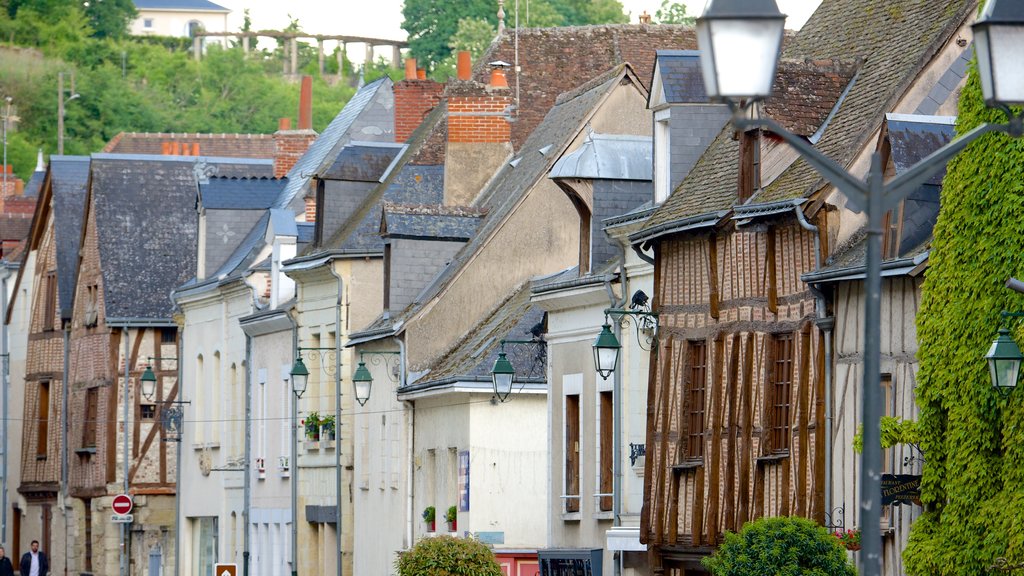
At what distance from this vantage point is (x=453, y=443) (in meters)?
29.1

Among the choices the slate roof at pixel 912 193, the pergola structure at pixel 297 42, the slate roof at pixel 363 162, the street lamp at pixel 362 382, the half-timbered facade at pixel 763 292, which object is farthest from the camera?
the pergola structure at pixel 297 42

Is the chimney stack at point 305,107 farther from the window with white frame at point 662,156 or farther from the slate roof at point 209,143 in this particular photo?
the window with white frame at point 662,156

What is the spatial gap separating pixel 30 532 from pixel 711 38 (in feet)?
144

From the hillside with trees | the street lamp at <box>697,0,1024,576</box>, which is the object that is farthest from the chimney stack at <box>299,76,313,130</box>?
the hillside with trees

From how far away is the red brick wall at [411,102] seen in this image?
128 feet

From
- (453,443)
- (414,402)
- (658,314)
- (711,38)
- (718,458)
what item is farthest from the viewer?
(414,402)

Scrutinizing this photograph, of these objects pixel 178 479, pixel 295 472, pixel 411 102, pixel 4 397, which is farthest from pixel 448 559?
pixel 4 397

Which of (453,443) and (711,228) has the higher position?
(711,228)

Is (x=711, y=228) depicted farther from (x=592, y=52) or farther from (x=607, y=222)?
(x=592, y=52)

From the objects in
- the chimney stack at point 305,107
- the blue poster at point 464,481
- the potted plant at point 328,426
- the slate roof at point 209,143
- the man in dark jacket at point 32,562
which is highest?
the slate roof at point 209,143

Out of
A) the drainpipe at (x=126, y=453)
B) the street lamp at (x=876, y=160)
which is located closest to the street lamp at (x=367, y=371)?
the drainpipe at (x=126, y=453)

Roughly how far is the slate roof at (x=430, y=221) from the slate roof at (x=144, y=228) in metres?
14.5

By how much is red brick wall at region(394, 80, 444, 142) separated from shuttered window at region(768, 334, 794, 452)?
18.2m

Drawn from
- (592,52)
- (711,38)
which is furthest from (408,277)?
(711,38)
